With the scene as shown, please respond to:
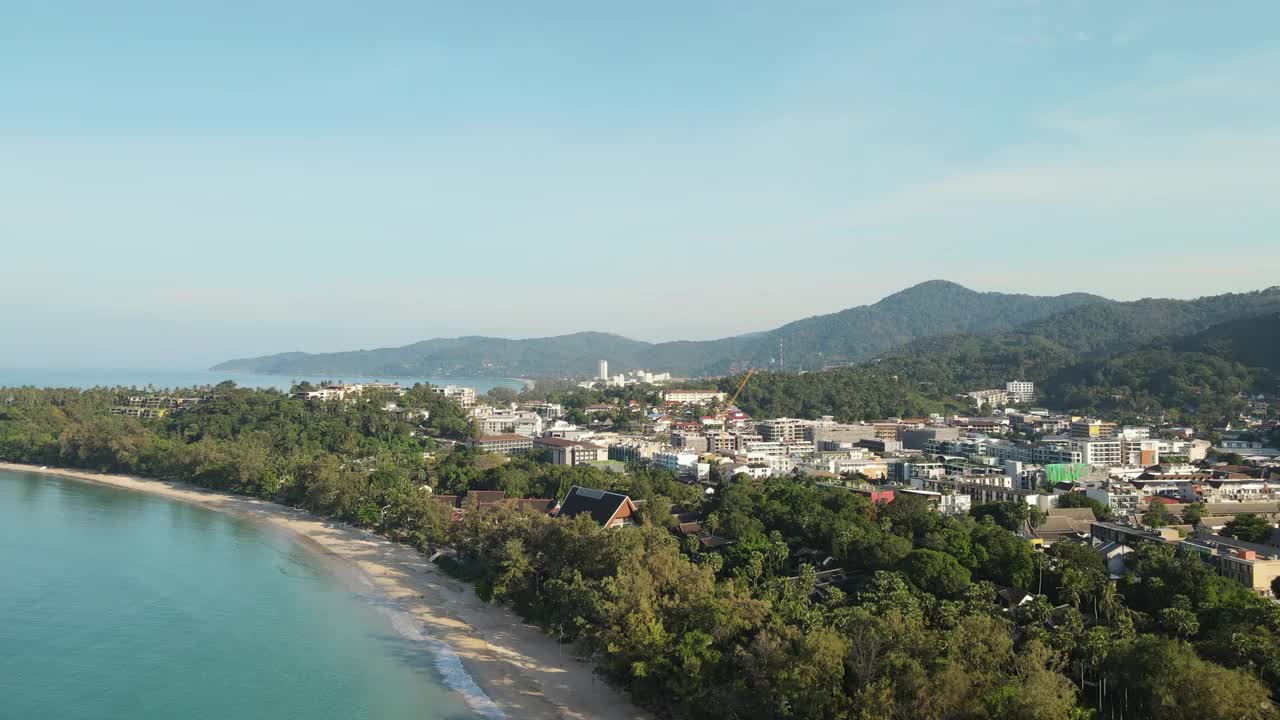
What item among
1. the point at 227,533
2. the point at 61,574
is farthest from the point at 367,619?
the point at 227,533

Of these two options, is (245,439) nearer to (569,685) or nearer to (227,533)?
(227,533)

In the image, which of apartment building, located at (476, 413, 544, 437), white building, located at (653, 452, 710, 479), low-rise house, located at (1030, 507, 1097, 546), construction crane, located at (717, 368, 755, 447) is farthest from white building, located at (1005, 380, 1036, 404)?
Answer: low-rise house, located at (1030, 507, 1097, 546)

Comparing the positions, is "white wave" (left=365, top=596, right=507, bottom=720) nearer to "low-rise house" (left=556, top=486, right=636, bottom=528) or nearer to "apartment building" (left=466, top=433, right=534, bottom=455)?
"low-rise house" (left=556, top=486, right=636, bottom=528)

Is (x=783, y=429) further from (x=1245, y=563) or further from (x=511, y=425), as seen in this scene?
(x=1245, y=563)

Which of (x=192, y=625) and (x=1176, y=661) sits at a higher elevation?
(x=1176, y=661)

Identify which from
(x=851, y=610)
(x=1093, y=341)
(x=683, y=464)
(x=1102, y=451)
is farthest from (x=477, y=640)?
(x=1093, y=341)
